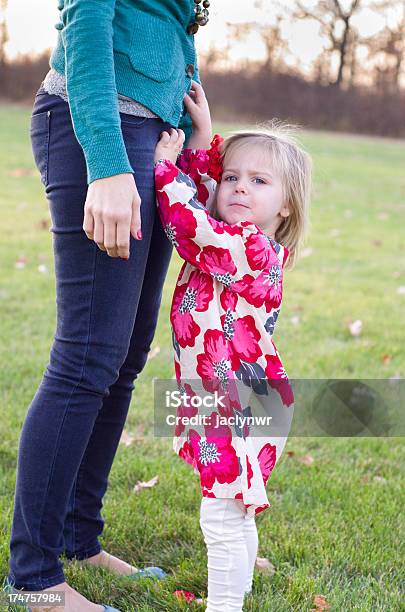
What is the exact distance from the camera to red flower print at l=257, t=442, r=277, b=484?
1.89 m

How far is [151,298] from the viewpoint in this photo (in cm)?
197

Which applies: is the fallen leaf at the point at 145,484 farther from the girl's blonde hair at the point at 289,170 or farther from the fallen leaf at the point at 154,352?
the fallen leaf at the point at 154,352

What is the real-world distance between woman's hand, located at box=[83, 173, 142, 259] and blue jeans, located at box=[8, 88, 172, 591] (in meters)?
0.08

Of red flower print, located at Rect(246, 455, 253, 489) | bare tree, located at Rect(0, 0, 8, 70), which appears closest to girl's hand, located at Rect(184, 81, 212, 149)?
red flower print, located at Rect(246, 455, 253, 489)

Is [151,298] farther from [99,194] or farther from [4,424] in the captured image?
[4,424]

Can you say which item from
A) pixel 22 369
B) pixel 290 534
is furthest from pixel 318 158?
pixel 290 534

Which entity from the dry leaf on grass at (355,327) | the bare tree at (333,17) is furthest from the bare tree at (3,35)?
the dry leaf on grass at (355,327)

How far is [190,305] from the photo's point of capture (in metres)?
1.88

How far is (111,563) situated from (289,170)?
1.16 metres

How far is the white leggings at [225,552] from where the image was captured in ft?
5.94

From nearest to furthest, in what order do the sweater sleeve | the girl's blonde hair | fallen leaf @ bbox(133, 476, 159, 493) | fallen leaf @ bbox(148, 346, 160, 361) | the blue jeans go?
the sweater sleeve
the blue jeans
the girl's blonde hair
fallen leaf @ bbox(133, 476, 159, 493)
fallen leaf @ bbox(148, 346, 160, 361)

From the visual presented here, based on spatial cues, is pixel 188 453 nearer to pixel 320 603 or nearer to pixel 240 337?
pixel 240 337

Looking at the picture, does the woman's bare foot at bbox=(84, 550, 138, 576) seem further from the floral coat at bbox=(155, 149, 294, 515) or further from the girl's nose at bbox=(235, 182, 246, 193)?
the girl's nose at bbox=(235, 182, 246, 193)

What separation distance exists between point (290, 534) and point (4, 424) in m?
1.24
